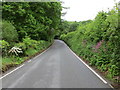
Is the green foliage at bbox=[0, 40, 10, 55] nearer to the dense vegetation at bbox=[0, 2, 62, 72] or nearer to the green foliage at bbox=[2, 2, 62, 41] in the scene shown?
the dense vegetation at bbox=[0, 2, 62, 72]

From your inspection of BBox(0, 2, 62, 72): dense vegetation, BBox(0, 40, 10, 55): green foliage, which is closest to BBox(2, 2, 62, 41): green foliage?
BBox(0, 2, 62, 72): dense vegetation

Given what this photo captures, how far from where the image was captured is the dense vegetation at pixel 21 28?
47.8ft

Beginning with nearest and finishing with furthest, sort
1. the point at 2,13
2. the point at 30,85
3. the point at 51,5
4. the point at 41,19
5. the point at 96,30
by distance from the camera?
the point at 30,85, the point at 96,30, the point at 2,13, the point at 41,19, the point at 51,5

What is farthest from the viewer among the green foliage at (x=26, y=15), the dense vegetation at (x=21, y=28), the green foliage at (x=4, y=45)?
the green foliage at (x=26, y=15)

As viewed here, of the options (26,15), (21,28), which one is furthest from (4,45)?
(26,15)

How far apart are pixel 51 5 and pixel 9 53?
18164 millimetres

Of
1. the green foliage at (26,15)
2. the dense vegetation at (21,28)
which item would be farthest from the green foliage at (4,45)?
the green foliage at (26,15)

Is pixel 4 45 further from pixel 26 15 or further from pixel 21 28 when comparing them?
pixel 26 15

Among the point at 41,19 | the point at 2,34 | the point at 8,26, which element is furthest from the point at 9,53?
the point at 41,19

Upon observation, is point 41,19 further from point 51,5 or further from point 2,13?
point 2,13

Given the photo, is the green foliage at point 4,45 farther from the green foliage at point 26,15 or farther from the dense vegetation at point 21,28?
the green foliage at point 26,15

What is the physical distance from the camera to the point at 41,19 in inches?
1101

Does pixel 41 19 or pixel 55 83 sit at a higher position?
pixel 41 19

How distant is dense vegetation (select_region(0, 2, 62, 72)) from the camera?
573 inches
